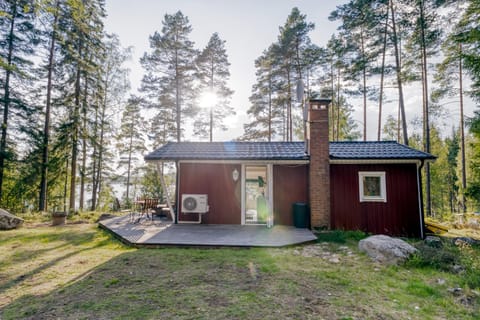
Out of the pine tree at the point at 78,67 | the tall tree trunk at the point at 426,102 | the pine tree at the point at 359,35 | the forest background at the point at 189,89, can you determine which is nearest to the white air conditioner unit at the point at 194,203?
the forest background at the point at 189,89

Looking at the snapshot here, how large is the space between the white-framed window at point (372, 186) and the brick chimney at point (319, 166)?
1.19 meters

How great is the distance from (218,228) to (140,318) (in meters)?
4.83

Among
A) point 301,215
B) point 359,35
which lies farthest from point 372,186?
point 359,35

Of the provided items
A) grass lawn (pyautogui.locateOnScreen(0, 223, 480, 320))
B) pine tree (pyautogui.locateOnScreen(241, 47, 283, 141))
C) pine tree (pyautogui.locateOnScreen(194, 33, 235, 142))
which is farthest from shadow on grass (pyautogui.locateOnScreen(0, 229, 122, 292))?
pine tree (pyautogui.locateOnScreen(241, 47, 283, 141))

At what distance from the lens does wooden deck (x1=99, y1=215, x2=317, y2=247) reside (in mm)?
5637

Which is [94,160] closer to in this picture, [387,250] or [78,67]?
[78,67]

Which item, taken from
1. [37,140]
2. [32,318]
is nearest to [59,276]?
[32,318]

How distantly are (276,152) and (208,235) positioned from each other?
12.6ft

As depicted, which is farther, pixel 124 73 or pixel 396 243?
pixel 124 73

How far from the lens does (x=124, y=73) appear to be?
51.7ft

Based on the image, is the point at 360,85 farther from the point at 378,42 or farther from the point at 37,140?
Answer: the point at 37,140

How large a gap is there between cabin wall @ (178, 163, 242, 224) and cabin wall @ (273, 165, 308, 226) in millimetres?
1298

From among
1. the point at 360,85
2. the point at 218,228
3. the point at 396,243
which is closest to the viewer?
the point at 396,243

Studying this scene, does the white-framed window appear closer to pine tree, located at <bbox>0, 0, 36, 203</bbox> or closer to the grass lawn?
the grass lawn
